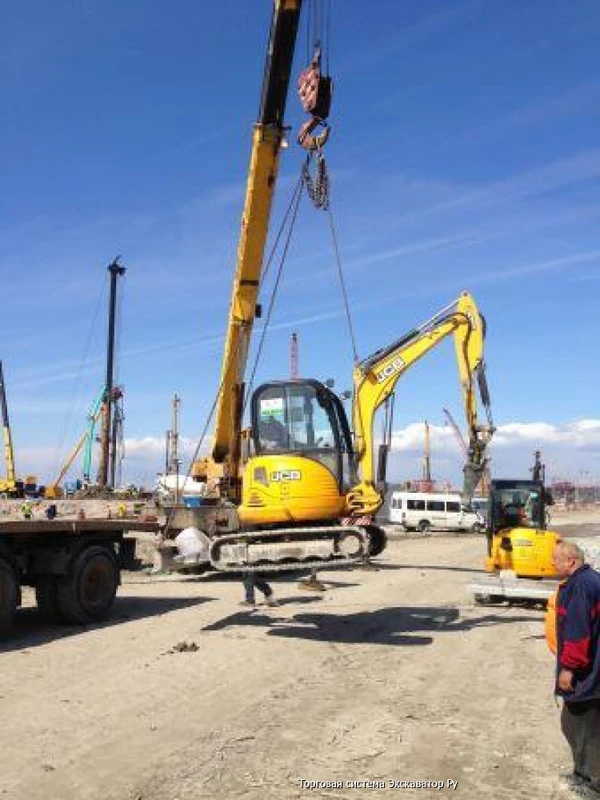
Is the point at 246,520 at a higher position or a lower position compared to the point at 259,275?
lower

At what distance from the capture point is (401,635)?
12.4 metres

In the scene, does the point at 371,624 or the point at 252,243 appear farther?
the point at 252,243

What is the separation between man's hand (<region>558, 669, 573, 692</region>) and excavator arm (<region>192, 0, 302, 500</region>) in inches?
497

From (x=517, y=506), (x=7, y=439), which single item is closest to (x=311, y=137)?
(x=517, y=506)

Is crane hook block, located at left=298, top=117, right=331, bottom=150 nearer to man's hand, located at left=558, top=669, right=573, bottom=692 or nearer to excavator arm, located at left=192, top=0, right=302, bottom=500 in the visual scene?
excavator arm, located at left=192, top=0, right=302, bottom=500

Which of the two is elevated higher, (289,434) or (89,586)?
(289,434)

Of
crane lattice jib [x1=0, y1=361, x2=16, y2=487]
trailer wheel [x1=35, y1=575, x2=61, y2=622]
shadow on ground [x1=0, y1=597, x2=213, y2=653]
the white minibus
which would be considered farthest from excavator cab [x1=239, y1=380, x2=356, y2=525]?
crane lattice jib [x1=0, y1=361, x2=16, y2=487]

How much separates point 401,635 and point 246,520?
9.61 feet

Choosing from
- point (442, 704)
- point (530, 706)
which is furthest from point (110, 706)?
point (530, 706)

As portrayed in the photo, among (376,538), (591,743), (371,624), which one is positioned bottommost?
(371,624)

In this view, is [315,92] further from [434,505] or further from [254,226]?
[434,505]

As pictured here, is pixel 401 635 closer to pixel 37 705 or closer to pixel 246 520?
pixel 246 520

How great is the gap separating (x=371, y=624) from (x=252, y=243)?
31.2ft

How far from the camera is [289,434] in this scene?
12.4m
